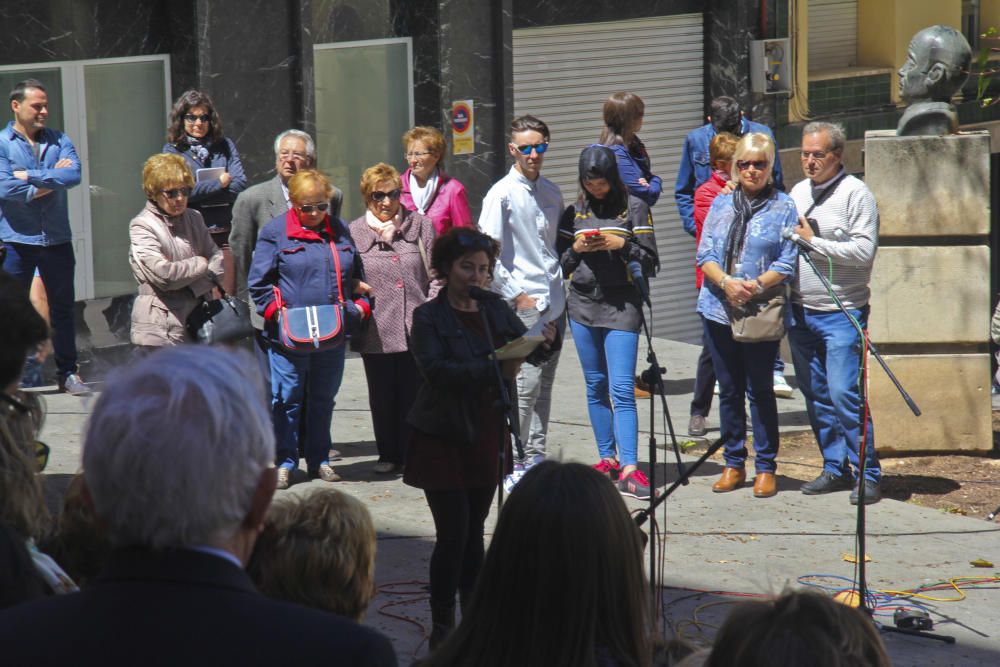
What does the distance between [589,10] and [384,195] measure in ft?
21.9

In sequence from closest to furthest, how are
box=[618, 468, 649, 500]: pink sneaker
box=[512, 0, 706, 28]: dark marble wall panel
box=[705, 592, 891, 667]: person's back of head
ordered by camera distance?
box=[705, 592, 891, 667]: person's back of head < box=[618, 468, 649, 500]: pink sneaker < box=[512, 0, 706, 28]: dark marble wall panel

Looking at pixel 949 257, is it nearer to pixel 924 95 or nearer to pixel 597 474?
pixel 924 95

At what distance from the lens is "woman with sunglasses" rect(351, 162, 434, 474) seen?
793 cm

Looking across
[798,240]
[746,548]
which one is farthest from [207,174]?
[746,548]

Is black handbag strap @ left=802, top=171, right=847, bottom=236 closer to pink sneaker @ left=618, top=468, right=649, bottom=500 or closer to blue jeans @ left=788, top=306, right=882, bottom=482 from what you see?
blue jeans @ left=788, top=306, right=882, bottom=482

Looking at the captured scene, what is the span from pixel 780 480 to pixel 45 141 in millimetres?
5189

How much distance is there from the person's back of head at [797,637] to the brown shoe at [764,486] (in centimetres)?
576

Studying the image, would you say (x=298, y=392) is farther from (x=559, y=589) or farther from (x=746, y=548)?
(x=559, y=589)

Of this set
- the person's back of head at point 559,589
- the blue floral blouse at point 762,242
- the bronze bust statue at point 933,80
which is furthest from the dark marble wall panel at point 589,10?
the person's back of head at point 559,589

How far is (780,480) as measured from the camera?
8.40 meters

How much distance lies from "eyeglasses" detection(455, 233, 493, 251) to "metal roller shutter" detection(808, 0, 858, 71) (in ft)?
38.6

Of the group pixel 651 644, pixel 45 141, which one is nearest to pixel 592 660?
pixel 651 644

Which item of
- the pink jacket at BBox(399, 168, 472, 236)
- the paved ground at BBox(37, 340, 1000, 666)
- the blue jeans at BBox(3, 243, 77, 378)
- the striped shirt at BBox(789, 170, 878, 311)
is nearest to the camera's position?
the paved ground at BBox(37, 340, 1000, 666)

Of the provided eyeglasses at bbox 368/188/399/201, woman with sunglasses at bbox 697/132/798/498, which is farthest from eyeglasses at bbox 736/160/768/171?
eyeglasses at bbox 368/188/399/201
